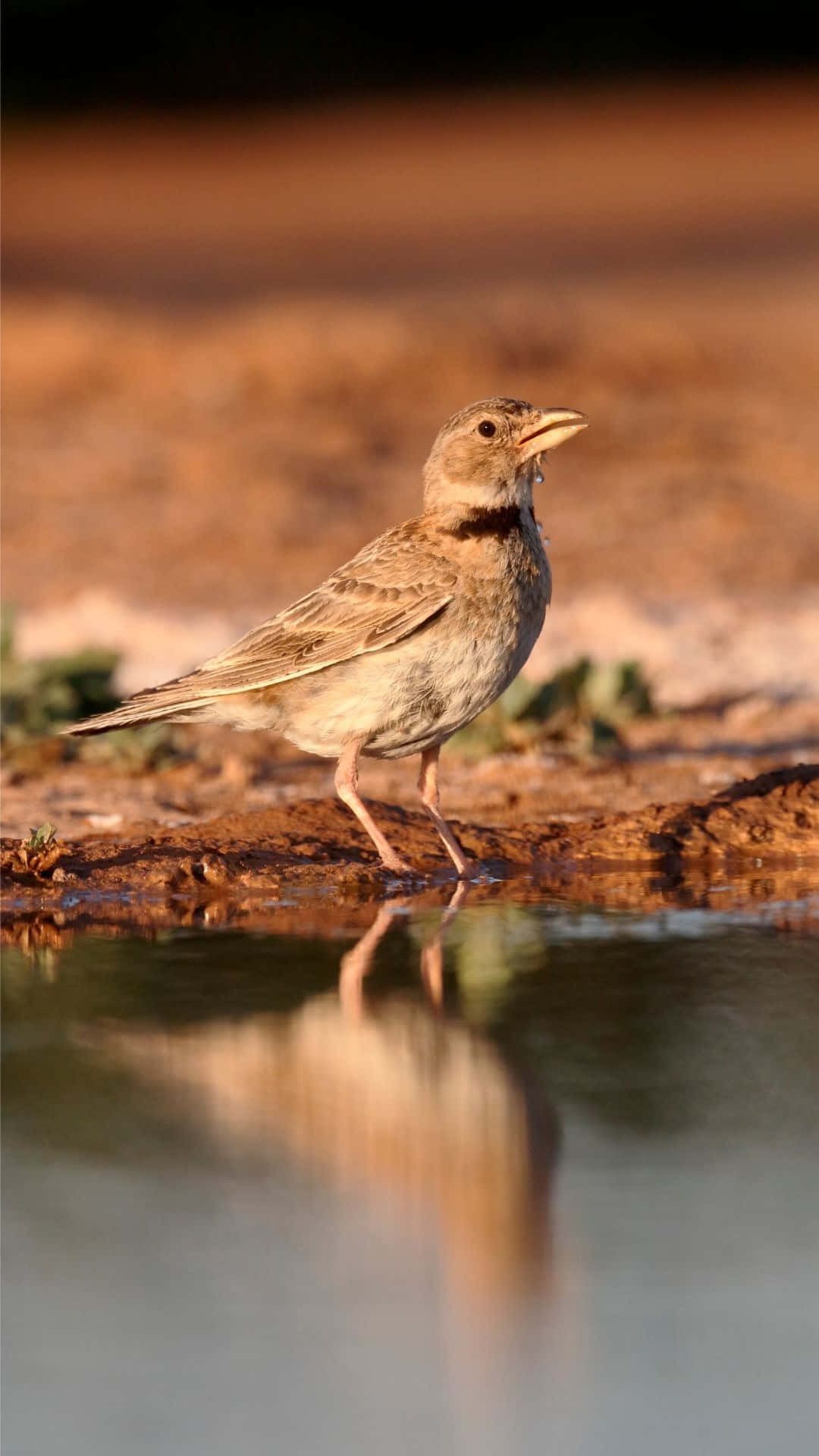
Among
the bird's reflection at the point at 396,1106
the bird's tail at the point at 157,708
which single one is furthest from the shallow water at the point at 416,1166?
the bird's tail at the point at 157,708

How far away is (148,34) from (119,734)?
3123cm

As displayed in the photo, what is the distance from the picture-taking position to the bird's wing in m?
6.37

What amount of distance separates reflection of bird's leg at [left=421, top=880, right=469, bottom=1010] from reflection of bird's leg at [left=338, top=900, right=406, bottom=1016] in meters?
0.13

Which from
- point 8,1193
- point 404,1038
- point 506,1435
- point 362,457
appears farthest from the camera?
point 362,457

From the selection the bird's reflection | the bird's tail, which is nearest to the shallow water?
the bird's reflection

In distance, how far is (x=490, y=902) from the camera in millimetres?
5984

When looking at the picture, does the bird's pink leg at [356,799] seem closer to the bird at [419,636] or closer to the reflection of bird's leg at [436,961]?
the bird at [419,636]

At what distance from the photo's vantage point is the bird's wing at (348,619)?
637 cm

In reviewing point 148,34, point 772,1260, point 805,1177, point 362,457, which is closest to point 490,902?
point 805,1177

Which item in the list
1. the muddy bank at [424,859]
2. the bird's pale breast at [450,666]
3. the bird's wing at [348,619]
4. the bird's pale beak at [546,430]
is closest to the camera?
the muddy bank at [424,859]

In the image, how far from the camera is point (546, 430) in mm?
6691

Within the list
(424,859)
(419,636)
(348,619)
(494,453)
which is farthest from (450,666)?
(494,453)

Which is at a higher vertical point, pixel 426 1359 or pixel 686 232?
pixel 686 232

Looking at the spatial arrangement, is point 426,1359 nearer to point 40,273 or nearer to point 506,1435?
point 506,1435
